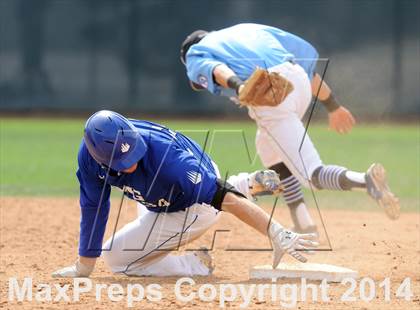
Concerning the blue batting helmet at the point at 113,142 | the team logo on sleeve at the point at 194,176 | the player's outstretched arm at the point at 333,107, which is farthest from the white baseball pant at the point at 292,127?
the blue batting helmet at the point at 113,142

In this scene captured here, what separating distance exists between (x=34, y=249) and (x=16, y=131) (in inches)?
437

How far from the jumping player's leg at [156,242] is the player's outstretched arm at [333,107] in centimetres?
172

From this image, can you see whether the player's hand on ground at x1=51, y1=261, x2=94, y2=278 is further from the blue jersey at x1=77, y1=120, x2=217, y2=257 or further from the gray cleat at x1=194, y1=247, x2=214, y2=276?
the gray cleat at x1=194, y1=247, x2=214, y2=276

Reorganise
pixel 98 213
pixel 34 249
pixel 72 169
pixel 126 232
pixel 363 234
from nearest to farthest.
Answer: pixel 98 213 < pixel 126 232 < pixel 34 249 < pixel 363 234 < pixel 72 169

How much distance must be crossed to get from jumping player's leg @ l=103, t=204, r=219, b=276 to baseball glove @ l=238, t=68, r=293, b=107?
0.77m

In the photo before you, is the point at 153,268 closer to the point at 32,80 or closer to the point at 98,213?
the point at 98,213

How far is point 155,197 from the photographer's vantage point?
525 centimetres

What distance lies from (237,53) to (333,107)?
106cm

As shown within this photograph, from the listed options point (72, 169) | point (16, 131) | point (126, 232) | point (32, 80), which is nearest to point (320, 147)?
point (72, 169)

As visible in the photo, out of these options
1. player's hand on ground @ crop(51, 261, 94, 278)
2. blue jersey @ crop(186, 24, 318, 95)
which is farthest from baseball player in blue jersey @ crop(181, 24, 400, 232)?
player's hand on ground @ crop(51, 261, 94, 278)

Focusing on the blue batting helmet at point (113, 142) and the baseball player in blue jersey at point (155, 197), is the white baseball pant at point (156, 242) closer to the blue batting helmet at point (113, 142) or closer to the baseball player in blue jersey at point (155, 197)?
the baseball player in blue jersey at point (155, 197)

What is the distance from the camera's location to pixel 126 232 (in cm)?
564

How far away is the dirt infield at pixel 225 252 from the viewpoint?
4.58m

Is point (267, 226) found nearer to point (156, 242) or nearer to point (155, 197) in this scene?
point (155, 197)
